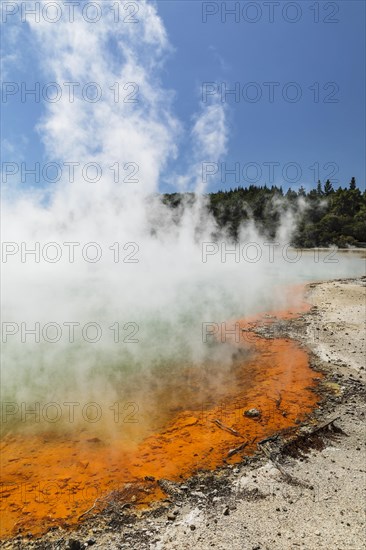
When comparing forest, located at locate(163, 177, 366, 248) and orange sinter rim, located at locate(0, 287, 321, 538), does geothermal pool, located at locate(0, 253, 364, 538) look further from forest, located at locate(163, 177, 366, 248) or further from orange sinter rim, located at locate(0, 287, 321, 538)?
forest, located at locate(163, 177, 366, 248)

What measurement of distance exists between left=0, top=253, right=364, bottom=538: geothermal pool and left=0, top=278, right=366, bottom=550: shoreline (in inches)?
11.4

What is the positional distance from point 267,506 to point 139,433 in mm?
2940

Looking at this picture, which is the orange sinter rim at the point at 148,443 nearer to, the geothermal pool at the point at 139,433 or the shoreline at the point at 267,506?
the geothermal pool at the point at 139,433

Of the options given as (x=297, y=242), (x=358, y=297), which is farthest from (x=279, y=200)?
(x=358, y=297)

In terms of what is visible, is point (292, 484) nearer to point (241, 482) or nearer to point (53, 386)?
point (241, 482)

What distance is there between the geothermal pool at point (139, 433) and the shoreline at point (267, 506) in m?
0.29

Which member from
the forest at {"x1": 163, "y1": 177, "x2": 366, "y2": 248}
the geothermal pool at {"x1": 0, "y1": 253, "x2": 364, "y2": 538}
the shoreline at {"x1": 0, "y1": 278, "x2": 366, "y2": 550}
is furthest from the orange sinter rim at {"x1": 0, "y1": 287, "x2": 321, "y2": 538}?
the forest at {"x1": 163, "y1": 177, "x2": 366, "y2": 248}

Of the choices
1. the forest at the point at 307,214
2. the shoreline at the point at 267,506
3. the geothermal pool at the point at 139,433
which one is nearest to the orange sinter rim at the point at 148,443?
the geothermal pool at the point at 139,433

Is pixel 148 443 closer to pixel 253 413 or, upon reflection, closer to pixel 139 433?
pixel 139 433

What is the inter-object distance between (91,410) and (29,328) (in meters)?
6.65

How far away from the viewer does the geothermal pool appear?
5.29m

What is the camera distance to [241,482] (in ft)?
17.7

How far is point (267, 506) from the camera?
480 cm

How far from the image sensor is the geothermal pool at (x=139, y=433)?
5285mm
